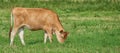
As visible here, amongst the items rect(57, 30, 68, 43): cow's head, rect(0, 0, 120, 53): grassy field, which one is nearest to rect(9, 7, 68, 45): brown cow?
rect(57, 30, 68, 43): cow's head

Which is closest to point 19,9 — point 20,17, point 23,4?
point 20,17

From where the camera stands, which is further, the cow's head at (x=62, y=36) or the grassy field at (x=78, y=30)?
the cow's head at (x=62, y=36)

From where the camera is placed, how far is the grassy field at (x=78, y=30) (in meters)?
14.0

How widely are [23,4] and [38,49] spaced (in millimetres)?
19641

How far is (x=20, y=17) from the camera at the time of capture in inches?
641

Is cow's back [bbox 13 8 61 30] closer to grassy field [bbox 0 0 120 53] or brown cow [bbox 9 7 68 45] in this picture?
brown cow [bbox 9 7 68 45]

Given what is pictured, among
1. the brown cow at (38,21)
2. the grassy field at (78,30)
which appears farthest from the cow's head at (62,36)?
the grassy field at (78,30)

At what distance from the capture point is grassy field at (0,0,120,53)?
46.0 feet

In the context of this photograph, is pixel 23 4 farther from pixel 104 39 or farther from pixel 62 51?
pixel 62 51

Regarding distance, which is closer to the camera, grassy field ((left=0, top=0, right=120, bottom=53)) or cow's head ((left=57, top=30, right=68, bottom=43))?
grassy field ((left=0, top=0, right=120, bottom=53))

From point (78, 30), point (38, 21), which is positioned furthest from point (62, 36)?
point (78, 30)

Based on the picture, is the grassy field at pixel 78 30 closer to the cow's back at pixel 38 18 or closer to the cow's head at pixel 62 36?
the cow's head at pixel 62 36

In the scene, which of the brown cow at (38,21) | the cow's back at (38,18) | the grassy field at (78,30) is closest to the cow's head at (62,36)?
the brown cow at (38,21)

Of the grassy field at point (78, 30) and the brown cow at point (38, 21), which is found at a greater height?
the brown cow at point (38, 21)
